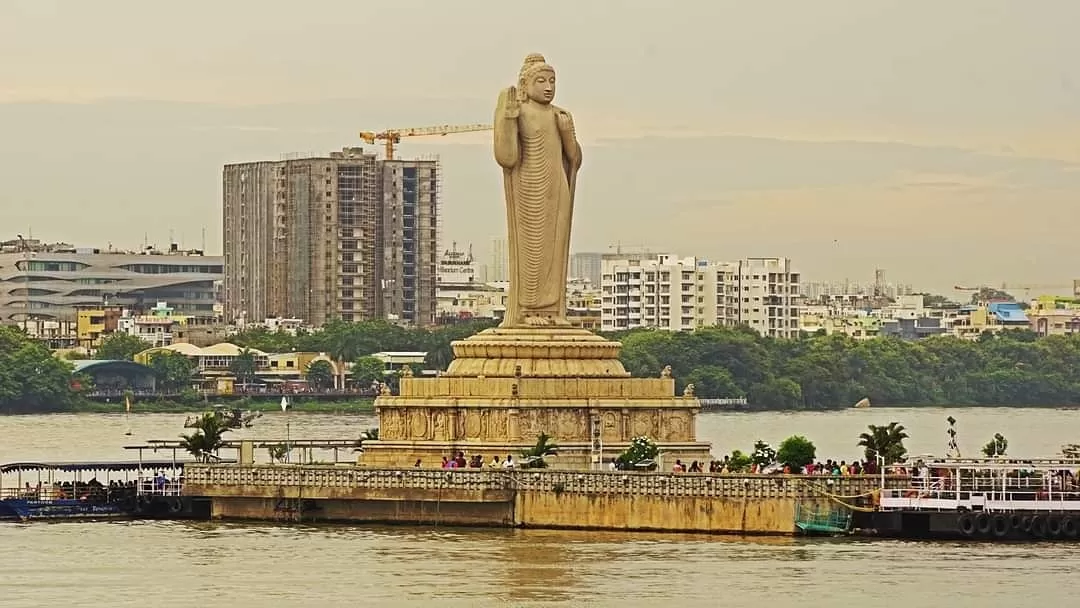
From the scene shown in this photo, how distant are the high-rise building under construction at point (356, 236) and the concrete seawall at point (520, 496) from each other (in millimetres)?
134296

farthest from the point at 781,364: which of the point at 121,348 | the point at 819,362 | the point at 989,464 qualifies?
the point at 989,464

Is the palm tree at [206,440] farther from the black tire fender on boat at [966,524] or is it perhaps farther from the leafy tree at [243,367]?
the leafy tree at [243,367]

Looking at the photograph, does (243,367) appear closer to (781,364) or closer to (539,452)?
(781,364)

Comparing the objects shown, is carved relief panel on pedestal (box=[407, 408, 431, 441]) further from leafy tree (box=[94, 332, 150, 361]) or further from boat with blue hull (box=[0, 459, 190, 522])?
leafy tree (box=[94, 332, 150, 361])

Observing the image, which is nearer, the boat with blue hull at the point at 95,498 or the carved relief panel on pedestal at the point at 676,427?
the carved relief panel on pedestal at the point at 676,427

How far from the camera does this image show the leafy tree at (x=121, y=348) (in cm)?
16000

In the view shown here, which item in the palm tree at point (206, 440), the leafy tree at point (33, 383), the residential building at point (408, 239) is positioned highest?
the residential building at point (408, 239)

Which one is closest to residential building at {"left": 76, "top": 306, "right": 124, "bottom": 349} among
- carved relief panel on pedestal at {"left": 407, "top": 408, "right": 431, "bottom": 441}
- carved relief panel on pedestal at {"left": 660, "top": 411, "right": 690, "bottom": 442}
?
carved relief panel on pedestal at {"left": 407, "top": 408, "right": 431, "bottom": 441}

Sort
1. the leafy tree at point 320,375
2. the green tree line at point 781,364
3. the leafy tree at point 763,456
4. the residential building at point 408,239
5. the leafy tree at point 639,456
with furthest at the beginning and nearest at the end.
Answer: the residential building at point 408,239 < the leafy tree at point 320,375 < the green tree line at point 781,364 < the leafy tree at point 763,456 < the leafy tree at point 639,456

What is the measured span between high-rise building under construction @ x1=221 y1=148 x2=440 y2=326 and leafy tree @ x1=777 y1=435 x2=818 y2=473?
448 ft

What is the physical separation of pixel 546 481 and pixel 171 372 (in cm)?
9610

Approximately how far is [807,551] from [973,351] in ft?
390

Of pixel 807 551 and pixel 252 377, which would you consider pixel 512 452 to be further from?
pixel 252 377

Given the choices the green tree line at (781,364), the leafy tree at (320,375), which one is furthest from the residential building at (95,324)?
the leafy tree at (320,375)
